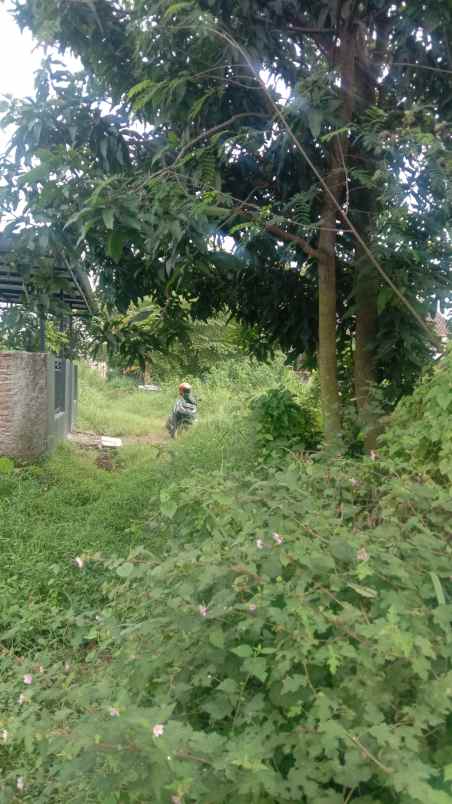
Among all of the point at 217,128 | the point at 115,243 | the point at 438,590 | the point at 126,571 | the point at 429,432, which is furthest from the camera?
the point at 217,128

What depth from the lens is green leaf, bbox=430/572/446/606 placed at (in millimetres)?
1686

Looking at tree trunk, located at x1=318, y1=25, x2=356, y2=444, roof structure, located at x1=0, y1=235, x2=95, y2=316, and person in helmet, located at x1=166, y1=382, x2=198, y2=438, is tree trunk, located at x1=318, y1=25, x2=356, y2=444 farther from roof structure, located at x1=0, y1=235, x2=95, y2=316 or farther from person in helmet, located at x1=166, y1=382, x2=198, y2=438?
person in helmet, located at x1=166, y1=382, x2=198, y2=438

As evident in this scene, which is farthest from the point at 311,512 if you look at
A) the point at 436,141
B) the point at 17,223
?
the point at 17,223

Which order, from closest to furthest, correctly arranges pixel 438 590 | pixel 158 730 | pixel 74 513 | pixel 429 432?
1. pixel 158 730
2. pixel 438 590
3. pixel 429 432
4. pixel 74 513

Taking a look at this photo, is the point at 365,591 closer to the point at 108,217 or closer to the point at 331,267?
the point at 108,217

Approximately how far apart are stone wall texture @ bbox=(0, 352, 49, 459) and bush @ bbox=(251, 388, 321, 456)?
236 centimetres

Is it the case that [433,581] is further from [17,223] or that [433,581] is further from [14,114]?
[14,114]

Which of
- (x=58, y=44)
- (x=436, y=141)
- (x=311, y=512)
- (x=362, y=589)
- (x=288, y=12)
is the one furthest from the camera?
(x=58, y=44)

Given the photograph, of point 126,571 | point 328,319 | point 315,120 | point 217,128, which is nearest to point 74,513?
point 328,319

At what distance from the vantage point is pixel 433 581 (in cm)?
177

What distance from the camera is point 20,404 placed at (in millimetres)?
6676

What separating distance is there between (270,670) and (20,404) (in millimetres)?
5447

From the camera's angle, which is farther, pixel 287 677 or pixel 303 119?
pixel 303 119

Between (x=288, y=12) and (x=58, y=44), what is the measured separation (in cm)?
167
